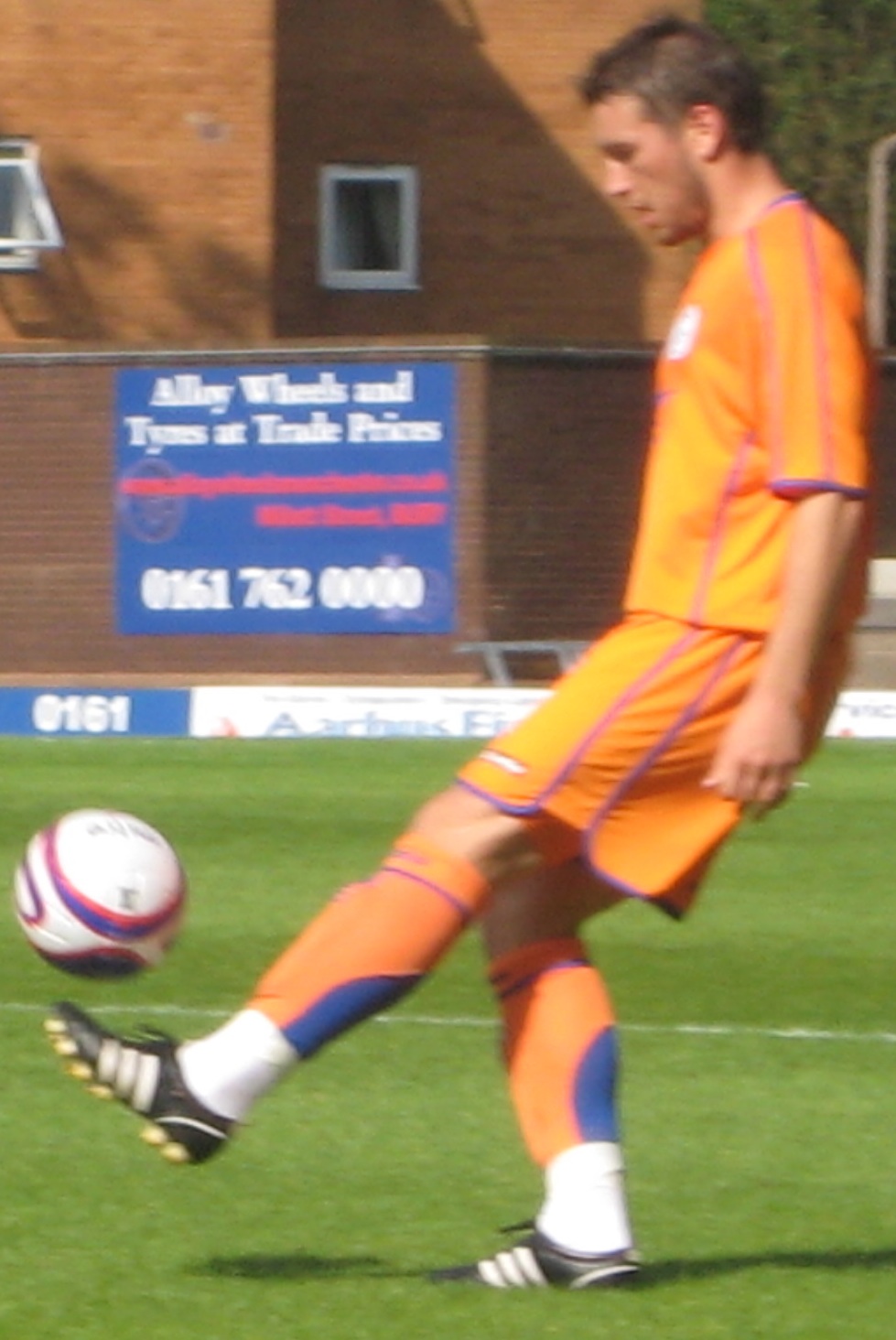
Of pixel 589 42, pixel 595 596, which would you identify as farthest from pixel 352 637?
pixel 589 42

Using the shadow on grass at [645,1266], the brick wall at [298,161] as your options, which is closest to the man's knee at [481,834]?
the shadow on grass at [645,1266]

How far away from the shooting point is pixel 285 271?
28.9m

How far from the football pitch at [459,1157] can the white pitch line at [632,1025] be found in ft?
0.05

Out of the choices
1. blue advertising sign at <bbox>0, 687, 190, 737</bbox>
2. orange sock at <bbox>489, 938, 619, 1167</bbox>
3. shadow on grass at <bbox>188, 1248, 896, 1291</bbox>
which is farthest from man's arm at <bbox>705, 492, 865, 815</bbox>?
blue advertising sign at <bbox>0, 687, 190, 737</bbox>

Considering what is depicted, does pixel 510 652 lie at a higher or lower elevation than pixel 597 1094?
lower

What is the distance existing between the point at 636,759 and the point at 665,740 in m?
0.05

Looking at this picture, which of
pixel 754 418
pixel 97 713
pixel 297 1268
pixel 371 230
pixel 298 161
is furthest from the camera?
pixel 371 230

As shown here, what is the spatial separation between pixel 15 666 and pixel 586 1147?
829 inches

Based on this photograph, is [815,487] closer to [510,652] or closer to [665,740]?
[665,740]

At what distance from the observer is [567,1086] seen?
15.1 feet

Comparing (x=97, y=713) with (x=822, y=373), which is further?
(x=97, y=713)

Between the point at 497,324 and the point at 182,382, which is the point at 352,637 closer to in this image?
the point at 182,382

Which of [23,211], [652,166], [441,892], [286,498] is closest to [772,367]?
[652,166]

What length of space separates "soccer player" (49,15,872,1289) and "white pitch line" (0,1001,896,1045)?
302 centimetres
